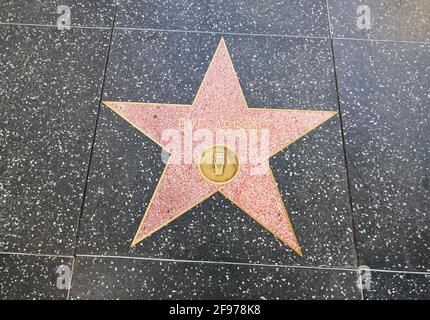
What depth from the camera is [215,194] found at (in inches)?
56.4

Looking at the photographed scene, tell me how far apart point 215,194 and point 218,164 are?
11 cm

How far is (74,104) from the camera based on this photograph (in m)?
1.58

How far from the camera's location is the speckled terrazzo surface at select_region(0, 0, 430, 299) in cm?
133

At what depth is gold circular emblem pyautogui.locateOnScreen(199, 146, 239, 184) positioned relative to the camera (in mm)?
1445

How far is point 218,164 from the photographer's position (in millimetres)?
1443

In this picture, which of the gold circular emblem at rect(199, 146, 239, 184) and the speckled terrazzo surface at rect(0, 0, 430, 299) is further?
the gold circular emblem at rect(199, 146, 239, 184)

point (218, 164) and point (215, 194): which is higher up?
point (218, 164)

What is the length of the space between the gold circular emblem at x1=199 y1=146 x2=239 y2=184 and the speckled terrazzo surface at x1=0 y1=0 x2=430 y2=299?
85 mm

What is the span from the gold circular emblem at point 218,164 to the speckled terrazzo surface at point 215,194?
0.08 meters

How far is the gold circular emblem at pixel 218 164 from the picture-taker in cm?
145
